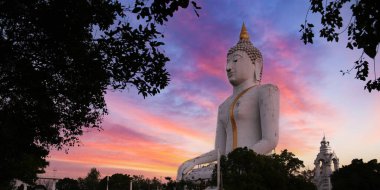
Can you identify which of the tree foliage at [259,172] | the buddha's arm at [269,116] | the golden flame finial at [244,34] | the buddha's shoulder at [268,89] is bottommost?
the tree foliage at [259,172]

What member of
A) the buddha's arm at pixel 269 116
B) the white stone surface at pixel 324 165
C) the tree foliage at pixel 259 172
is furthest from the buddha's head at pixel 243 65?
the white stone surface at pixel 324 165

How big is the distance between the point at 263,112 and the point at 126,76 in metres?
17.7

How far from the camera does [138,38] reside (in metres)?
9.23

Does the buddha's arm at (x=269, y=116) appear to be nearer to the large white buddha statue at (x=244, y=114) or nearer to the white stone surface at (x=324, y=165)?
the large white buddha statue at (x=244, y=114)

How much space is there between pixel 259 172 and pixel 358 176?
26.3 m

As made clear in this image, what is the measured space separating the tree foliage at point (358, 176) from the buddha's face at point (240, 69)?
19.9 metres

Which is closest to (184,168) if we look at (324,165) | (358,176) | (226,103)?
(226,103)

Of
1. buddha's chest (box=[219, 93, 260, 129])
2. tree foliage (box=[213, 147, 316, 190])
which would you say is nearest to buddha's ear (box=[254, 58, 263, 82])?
buddha's chest (box=[219, 93, 260, 129])

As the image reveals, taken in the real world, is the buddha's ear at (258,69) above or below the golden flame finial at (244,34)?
below

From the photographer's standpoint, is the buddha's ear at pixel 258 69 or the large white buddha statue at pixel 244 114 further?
the buddha's ear at pixel 258 69

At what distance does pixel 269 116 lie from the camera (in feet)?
84.5

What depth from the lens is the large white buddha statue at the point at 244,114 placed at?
84.7ft

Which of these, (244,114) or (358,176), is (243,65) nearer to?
(244,114)

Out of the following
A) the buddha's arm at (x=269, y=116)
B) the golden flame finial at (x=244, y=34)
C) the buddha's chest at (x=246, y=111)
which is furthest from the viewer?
the golden flame finial at (x=244, y=34)
